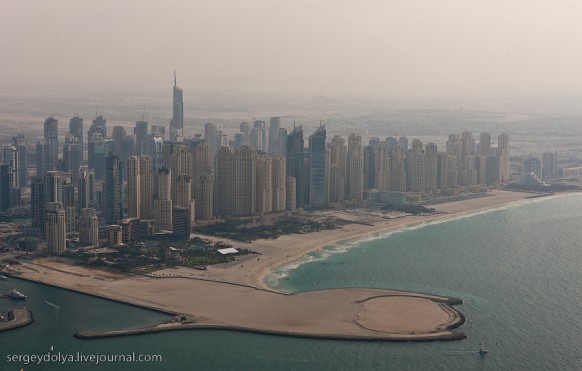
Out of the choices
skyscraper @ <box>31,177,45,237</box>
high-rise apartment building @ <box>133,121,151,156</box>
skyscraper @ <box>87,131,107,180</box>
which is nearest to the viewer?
skyscraper @ <box>31,177,45,237</box>

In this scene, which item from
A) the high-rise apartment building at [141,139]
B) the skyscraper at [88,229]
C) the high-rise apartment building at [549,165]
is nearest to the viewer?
the skyscraper at [88,229]

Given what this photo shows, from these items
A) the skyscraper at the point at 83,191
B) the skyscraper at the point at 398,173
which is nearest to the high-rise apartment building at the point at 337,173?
the skyscraper at the point at 398,173

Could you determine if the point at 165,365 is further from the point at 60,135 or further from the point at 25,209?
the point at 60,135

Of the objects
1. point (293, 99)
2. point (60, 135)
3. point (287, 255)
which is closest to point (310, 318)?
point (287, 255)

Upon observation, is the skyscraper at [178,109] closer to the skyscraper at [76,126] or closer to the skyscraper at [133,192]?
the skyscraper at [76,126]

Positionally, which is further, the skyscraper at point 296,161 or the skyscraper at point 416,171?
the skyscraper at point 416,171

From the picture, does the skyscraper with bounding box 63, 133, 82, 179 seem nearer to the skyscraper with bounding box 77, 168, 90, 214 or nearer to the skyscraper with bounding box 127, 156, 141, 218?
the skyscraper with bounding box 77, 168, 90, 214

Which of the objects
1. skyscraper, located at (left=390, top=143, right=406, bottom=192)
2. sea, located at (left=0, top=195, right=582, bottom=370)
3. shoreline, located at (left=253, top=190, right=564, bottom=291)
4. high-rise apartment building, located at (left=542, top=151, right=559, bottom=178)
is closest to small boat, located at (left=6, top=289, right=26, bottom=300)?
sea, located at (left=0, top=195, right=582, bottom=370)
